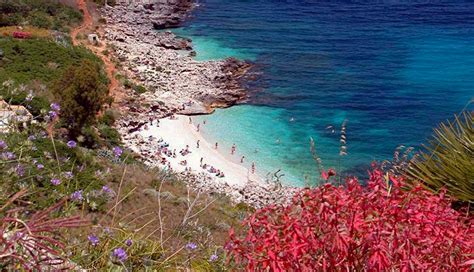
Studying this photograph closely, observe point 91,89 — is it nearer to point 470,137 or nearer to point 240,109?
Answer: point 240,109

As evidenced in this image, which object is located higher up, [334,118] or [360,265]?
[360,265]

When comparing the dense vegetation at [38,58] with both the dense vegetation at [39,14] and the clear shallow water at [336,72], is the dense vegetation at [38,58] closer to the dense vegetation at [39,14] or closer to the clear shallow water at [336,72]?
the dense vegetation at [39,14]

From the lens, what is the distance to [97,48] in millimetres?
36188

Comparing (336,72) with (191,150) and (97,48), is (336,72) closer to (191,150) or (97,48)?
(97,48)

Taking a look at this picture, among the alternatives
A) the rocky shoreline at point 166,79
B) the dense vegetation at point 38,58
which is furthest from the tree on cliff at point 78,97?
the rocky shoreline at point 166,79

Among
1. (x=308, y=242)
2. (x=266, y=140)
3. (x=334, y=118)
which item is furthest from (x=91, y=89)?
(x=308, y=242)

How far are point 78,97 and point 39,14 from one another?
19828 mm

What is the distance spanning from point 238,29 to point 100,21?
11.7 m

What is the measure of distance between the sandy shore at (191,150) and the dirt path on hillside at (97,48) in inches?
127

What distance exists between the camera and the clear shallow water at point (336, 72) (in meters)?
28.4

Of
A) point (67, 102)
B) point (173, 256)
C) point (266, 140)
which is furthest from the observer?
point (266, 140)

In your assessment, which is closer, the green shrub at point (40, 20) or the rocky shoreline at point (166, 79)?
the rocky shoreline at point (166, 79)

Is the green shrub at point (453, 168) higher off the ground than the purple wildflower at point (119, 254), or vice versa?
the purple wildflower at point (119, 254)

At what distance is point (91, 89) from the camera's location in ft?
77.6
